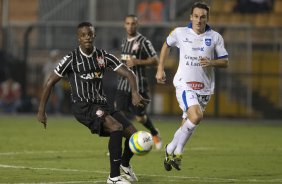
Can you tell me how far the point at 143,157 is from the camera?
609 inches

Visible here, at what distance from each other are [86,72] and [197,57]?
2.01m

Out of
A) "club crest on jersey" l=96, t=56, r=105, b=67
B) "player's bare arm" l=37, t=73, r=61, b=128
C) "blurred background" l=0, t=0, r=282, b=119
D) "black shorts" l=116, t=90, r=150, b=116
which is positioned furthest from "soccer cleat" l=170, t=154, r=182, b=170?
"blurred background" l=0, t=0, r=282, b=119

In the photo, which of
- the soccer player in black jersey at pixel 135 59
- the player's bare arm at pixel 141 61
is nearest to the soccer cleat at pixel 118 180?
the player's bare arm at pixel 141 61

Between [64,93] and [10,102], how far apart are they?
190cm

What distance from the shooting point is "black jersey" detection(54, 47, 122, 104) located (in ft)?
38.1

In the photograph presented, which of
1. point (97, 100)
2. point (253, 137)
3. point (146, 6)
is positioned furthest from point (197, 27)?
point (146, 6)

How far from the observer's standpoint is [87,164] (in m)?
14.1

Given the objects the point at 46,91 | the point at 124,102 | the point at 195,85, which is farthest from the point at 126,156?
the point at 124,102

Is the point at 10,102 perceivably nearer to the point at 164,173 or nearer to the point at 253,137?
the point at 253,137

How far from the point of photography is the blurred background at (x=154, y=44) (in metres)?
27.8

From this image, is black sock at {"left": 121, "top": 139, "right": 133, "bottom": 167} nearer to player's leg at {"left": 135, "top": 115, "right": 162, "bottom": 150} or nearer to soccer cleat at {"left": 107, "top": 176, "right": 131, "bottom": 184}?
soccer cleat at {"left": 107, "top": 176, "right": 131, "bottom": 184}

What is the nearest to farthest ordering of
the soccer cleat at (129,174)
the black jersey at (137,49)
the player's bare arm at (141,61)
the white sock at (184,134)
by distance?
the soccer cleat at (129,174)
the white sock at (184,134)
the player's bare arm at (141,61)
the black jersey at (137,49)

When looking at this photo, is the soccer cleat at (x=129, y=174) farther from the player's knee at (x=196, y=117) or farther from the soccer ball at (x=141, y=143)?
the player's knee at (x=196, y=117)

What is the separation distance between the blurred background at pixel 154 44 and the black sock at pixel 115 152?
52.2 feet
